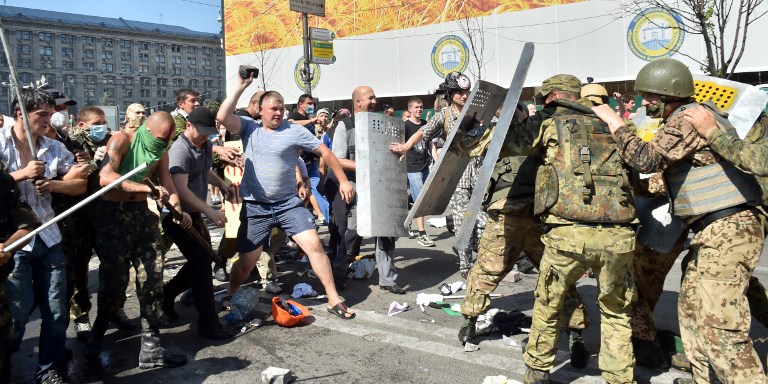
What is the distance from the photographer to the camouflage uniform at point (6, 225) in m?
3.12

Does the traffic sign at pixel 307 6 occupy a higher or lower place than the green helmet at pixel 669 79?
higher

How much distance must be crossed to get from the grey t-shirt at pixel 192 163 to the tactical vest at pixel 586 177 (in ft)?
9.53

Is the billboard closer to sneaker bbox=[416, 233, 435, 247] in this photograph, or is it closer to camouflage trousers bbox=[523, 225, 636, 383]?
sneaker bbox=[416, 233, 435, 247]

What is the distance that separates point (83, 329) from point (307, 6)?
1291 cm

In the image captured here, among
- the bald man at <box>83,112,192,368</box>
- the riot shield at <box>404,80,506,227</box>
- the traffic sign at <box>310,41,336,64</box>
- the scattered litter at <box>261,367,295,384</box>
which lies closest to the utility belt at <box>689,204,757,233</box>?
the riot shield at <box>404,80,506,227</box>

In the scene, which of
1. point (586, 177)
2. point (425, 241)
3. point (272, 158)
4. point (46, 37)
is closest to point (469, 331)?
point (586, 177)

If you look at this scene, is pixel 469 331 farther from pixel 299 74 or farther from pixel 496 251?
pixel 299 74

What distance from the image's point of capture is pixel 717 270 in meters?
3.19

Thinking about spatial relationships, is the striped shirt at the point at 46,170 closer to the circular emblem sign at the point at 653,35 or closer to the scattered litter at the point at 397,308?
the scattered litter at the point at 397,308

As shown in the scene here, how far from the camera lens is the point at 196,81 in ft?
420

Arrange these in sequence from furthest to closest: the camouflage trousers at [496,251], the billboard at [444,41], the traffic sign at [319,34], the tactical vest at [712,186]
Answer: the billboard at [444,41] < the traffic sign at [319,34] < the camouflage trousers at [496,251] < the tactical vest at [712,186]

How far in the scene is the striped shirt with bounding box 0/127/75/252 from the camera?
3771mm

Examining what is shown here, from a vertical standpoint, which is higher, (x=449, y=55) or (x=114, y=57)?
(x=114, y=57)

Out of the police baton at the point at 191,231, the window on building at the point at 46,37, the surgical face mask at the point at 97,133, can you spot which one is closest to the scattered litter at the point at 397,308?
the police baton at the point at 191,231
